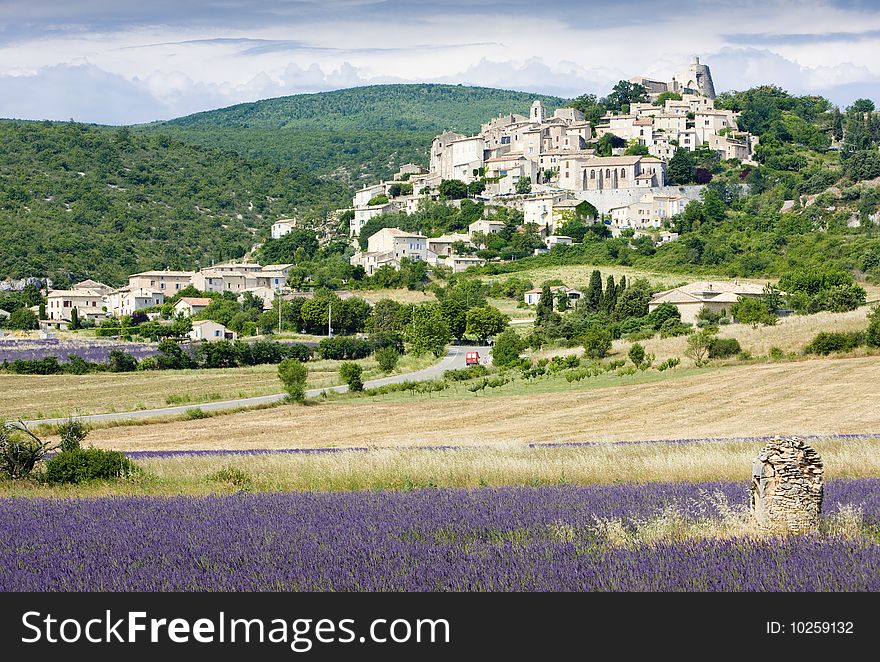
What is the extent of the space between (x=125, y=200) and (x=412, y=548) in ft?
417

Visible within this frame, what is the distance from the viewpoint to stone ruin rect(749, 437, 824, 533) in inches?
283

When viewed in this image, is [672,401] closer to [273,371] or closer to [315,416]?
[315,416]

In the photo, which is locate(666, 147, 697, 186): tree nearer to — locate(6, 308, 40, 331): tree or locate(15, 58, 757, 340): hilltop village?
locate(15, 58, 757, 340): hilltop village

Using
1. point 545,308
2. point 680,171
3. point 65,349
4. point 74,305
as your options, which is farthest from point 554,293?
point 74,305

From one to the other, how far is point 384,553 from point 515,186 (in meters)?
94.8

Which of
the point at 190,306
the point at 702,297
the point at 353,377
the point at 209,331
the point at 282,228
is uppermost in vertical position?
the point at 282,228

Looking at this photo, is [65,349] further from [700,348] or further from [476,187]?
[476,187]

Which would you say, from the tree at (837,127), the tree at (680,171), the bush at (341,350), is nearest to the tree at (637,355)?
the bush at (341,350)

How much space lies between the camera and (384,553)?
666 centimetres

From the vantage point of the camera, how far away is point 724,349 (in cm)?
3438

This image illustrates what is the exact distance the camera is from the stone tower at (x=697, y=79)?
132512 mm

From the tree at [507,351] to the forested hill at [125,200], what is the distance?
62.9 meters

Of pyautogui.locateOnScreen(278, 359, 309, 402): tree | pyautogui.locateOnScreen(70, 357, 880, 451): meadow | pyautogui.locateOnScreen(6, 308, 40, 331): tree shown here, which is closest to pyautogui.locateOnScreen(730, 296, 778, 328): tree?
pyautogui.locateOnScreen(70, 357, 880, 451): meadow
